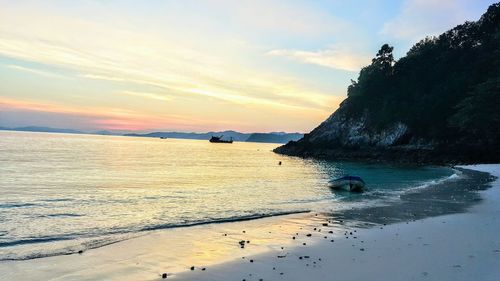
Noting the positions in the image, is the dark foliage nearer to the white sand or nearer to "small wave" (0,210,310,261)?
the white sand

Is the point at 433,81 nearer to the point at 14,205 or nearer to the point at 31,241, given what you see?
the point at 14,205

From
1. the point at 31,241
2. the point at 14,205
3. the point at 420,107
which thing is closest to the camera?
the point at 31,241

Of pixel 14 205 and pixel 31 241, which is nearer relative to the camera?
pixel 31 241

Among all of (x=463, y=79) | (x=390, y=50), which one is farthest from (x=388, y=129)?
(x=390, y=50)

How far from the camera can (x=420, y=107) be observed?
350 feet

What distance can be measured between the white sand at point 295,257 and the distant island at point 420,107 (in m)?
71.6

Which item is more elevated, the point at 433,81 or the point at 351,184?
the point at 433,81

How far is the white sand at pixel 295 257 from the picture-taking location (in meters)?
9.90

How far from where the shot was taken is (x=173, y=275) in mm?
10180

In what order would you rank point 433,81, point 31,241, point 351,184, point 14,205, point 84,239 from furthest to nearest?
point 433,81, point 351,184, point 14,205, point 84,239, point 31,241

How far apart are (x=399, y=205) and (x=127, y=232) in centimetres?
1624

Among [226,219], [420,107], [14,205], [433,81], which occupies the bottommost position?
[14,205]

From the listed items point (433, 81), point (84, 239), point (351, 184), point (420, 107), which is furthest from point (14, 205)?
point (433, 81)

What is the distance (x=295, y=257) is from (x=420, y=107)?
106 m
